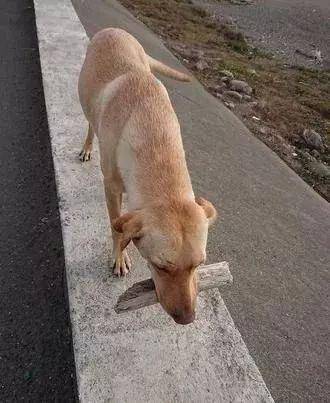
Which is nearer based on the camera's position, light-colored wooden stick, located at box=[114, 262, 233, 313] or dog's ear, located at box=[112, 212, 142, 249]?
dog's ear, located at box=[112, 212, 142, 249]

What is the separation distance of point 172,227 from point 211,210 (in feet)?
1.61

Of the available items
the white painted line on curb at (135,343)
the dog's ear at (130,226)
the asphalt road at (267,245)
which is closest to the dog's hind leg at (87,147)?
the white painted line on curb at (135,343)

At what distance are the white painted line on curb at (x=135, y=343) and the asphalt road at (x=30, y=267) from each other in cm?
27

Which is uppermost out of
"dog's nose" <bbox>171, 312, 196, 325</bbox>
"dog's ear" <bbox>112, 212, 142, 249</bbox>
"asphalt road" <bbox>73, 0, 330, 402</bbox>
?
"dog's ear" <bbox>112, 212, 142, 249</bbox>

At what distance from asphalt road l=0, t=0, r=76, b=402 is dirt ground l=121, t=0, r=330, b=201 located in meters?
5.13

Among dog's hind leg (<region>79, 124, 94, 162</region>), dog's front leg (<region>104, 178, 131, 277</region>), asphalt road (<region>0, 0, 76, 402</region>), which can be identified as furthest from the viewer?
dog's hind leg (<region>79, 124, 94, 162</region>)

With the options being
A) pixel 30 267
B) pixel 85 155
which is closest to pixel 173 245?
pixel 30 267

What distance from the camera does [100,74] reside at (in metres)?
5.21

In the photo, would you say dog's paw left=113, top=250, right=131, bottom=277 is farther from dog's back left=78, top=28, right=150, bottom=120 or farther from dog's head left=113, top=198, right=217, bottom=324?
dog's back left=78, top=28, right=150, bottom=120

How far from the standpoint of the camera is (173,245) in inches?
121

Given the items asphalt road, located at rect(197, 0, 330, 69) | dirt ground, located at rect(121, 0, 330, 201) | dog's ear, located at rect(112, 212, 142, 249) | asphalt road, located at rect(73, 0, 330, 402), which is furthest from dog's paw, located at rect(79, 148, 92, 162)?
asphalt road, located at rect(197, 0, 330, 69)

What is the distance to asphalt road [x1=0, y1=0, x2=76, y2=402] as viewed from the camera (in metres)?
3.79

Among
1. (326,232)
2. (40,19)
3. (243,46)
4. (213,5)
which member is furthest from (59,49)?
(213,5)

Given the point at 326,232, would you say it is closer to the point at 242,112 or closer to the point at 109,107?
the point at 109,107
